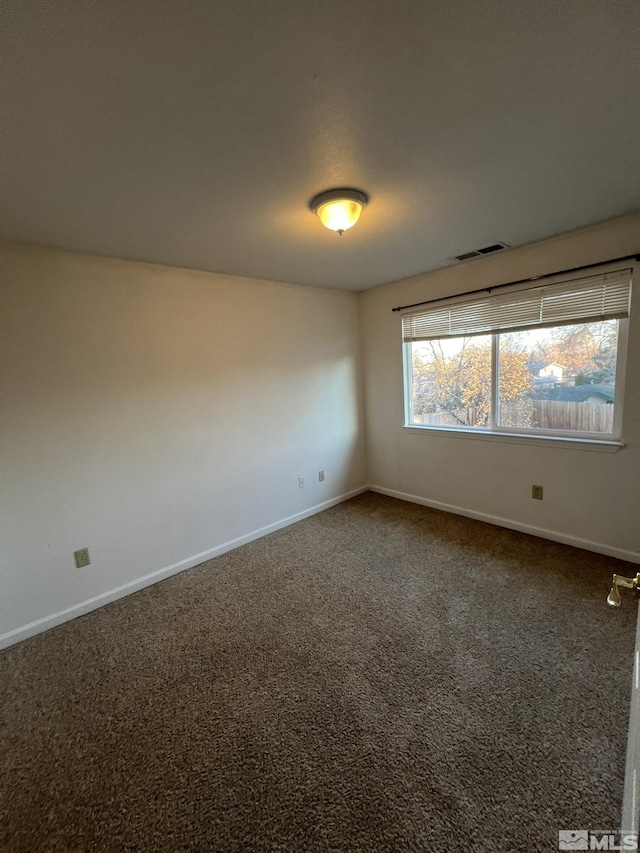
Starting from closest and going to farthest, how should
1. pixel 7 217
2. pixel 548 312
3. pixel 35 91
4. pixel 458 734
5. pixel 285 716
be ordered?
pixel 35 91 < pixel 458 734 < pixel 285 716 < pixel 7 217 < pixel 548 312

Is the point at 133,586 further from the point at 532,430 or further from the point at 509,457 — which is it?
the point at 532,430

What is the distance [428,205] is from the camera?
1898mm

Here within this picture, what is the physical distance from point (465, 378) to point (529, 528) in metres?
1.42

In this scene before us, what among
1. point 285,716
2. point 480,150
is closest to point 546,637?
point 285,716

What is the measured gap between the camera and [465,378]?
3.31 metres

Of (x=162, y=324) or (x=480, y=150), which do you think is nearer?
(x=480, y=150)

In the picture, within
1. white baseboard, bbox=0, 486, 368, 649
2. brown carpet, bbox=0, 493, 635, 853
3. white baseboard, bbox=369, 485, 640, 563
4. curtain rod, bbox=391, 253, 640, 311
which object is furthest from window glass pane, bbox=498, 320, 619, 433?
white baseboard, bbox=0, 486, 368, 649

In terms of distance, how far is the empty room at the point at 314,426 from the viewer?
1056mm

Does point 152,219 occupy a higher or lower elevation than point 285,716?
higher

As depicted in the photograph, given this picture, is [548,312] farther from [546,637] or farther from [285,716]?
[285,716]

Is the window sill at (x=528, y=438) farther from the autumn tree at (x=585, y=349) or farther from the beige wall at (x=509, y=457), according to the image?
the autumn tree at (x=585, y=349)

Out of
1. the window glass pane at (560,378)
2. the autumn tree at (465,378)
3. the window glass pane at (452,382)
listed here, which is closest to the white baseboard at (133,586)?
the window glass pane at (452,382)

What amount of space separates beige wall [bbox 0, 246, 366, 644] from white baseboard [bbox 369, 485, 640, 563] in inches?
46.0

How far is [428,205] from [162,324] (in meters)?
1.94
